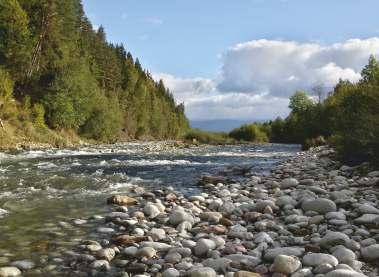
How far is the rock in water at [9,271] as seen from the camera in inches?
265

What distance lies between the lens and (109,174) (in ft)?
65.3

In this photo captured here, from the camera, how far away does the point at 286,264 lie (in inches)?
270

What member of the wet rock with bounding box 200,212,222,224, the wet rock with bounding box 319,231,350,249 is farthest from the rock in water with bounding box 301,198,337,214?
the wet rock with bounding box 319,231,350,249

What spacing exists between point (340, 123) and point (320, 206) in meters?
19.6

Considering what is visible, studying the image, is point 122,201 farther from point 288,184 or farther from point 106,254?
point 288,184

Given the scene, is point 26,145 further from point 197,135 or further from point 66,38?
point 197,135

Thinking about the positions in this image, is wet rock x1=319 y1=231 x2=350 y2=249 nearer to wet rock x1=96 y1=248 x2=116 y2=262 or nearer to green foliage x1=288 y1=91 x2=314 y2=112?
wet rock x1=96 y1=248 x2=116 y2=262

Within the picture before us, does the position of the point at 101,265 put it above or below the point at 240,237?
below

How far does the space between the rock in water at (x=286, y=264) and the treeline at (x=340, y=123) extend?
11.9 meters

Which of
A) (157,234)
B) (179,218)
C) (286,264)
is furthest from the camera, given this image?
(179,218)

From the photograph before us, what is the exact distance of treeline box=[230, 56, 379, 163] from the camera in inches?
755

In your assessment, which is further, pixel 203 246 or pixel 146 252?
pixel 203 246

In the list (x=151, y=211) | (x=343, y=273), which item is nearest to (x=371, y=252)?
(x=343, y=273)

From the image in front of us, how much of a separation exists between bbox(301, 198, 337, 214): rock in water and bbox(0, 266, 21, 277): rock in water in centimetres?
647
